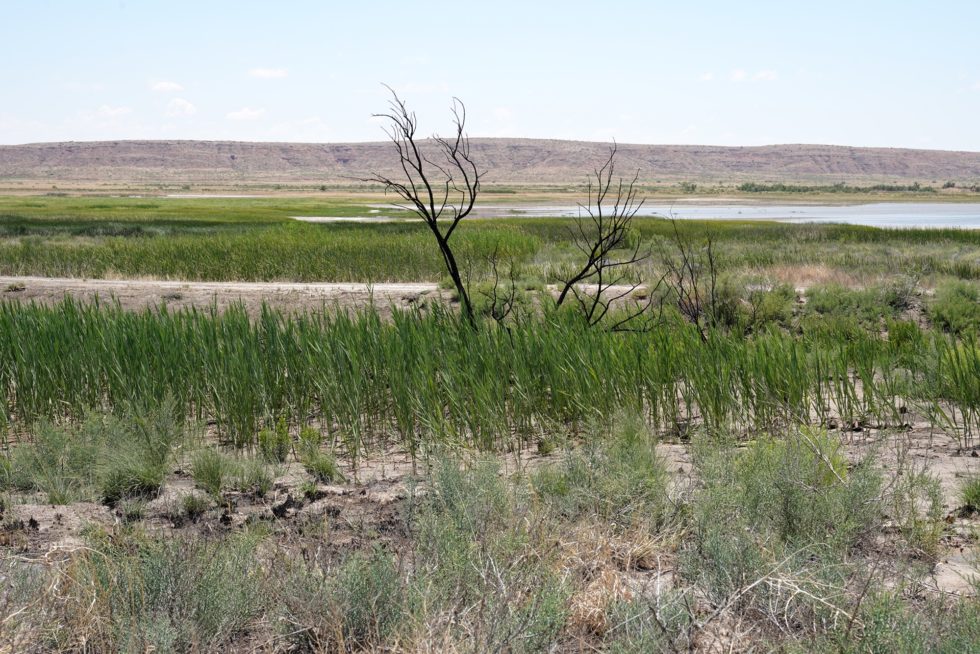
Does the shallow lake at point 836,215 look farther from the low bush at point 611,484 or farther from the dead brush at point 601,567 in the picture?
the dead brush at point 601,567

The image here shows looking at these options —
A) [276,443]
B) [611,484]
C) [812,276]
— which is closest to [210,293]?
[276,443]

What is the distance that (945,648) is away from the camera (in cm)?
319

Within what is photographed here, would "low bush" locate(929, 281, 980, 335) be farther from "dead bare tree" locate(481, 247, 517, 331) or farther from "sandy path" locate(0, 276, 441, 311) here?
"sandy path" locate(0, 276, 441, 311)

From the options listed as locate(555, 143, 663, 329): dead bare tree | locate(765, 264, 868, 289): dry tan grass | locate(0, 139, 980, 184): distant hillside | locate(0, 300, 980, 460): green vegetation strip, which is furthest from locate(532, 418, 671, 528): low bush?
locate(0, 139, 980, 184): distant hillside

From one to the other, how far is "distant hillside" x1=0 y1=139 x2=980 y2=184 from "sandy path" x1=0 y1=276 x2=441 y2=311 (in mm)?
144647

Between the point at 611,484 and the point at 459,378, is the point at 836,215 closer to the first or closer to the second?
the point at 459,378

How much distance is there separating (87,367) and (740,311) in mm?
10368

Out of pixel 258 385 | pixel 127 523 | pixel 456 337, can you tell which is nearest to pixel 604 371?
pixel 456 337

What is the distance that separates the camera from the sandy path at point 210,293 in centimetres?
1802

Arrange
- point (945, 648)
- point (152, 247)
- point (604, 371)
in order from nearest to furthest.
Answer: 1. point (945, 648)
2. point (604, 371)
3. point (152, 247)

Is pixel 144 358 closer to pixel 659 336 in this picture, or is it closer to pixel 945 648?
pixel 659 336

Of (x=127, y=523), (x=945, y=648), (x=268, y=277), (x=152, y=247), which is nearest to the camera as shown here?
(x=945, y=648)

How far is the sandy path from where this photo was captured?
59.1 ft

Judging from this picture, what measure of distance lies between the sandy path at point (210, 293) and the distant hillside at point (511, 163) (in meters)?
145
